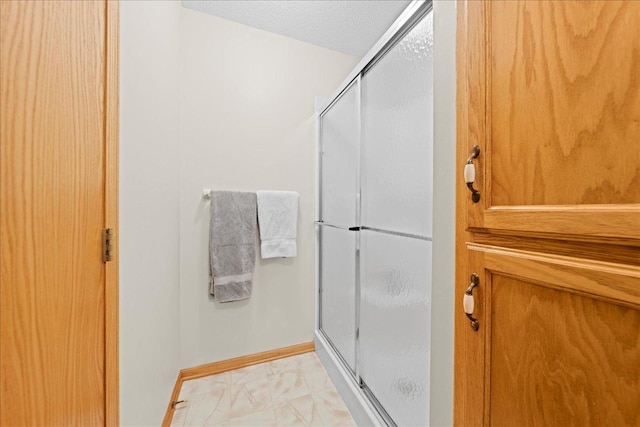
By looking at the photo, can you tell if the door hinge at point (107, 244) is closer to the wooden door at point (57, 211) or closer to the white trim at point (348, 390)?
the wooden door at point (57, 211)

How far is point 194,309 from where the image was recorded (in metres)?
1.69

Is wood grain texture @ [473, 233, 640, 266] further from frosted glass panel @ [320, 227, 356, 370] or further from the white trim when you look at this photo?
the white trim

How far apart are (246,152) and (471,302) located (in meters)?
1.62

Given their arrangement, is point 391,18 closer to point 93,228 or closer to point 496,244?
point 496,244

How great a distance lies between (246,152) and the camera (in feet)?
5.91

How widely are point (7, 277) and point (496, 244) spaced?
906 millimetres

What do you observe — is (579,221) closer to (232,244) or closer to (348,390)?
(348,390)

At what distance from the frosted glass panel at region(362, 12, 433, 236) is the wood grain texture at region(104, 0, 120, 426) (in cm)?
94

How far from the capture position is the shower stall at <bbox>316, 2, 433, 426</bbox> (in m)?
0.92

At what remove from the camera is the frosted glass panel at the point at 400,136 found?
90 cm

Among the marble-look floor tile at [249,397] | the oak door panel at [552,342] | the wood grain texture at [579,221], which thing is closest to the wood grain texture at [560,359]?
the oak door panel at [552,342]

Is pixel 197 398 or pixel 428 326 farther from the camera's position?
pixel 197 398

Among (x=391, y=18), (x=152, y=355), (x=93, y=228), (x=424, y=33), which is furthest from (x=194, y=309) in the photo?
(x=391, y=18)

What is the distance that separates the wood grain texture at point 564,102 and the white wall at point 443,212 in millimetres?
132
